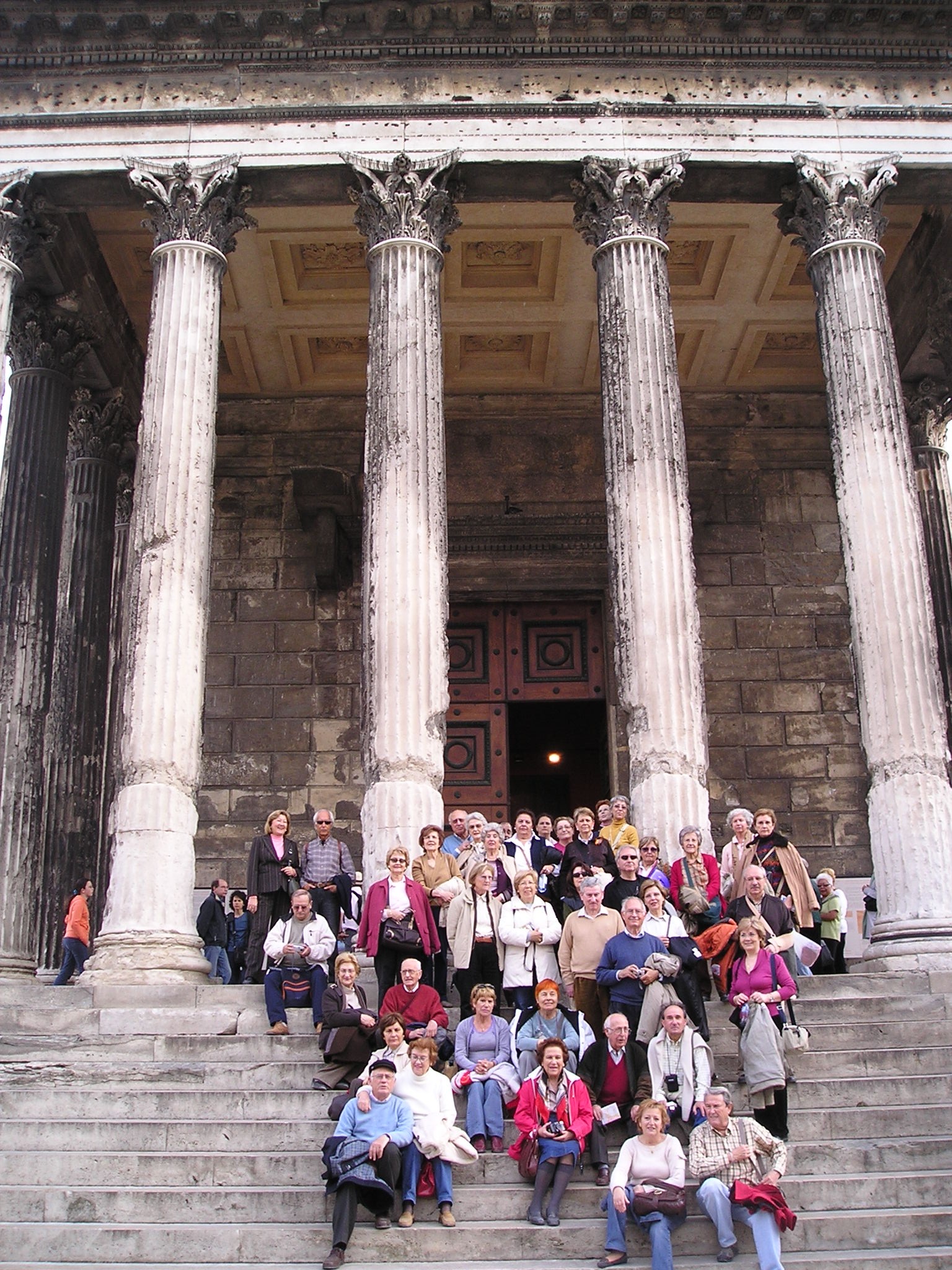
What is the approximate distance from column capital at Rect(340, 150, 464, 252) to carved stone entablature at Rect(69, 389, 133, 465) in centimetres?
592

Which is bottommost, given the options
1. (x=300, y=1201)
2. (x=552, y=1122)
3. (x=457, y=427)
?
(x=300, y=1201)

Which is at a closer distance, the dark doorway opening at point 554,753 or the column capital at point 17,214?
the column capital at point 17,214

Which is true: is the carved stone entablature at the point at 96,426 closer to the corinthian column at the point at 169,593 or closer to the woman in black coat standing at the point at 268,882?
the corinthian column at the point at 169,593

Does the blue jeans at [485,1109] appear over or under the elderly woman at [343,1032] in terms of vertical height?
under

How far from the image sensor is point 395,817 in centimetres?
1326

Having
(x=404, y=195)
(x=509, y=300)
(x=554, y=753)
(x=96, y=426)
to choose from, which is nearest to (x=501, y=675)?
(x=509, y=300)

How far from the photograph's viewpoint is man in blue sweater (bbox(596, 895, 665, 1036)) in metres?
9.77

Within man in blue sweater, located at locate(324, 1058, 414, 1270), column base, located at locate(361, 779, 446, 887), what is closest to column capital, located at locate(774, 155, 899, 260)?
column base, located at locate(361, 779, 446, 887)

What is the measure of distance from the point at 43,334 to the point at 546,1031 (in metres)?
12.7

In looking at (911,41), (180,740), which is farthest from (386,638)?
(911,41)

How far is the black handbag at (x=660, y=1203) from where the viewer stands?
8.07 meters

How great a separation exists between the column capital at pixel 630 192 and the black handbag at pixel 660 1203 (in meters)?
11.0

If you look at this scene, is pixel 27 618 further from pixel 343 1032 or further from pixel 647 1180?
pixel 647 1180

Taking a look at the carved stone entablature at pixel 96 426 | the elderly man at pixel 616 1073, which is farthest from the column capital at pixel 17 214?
the elderly man at pixel 616 1073
